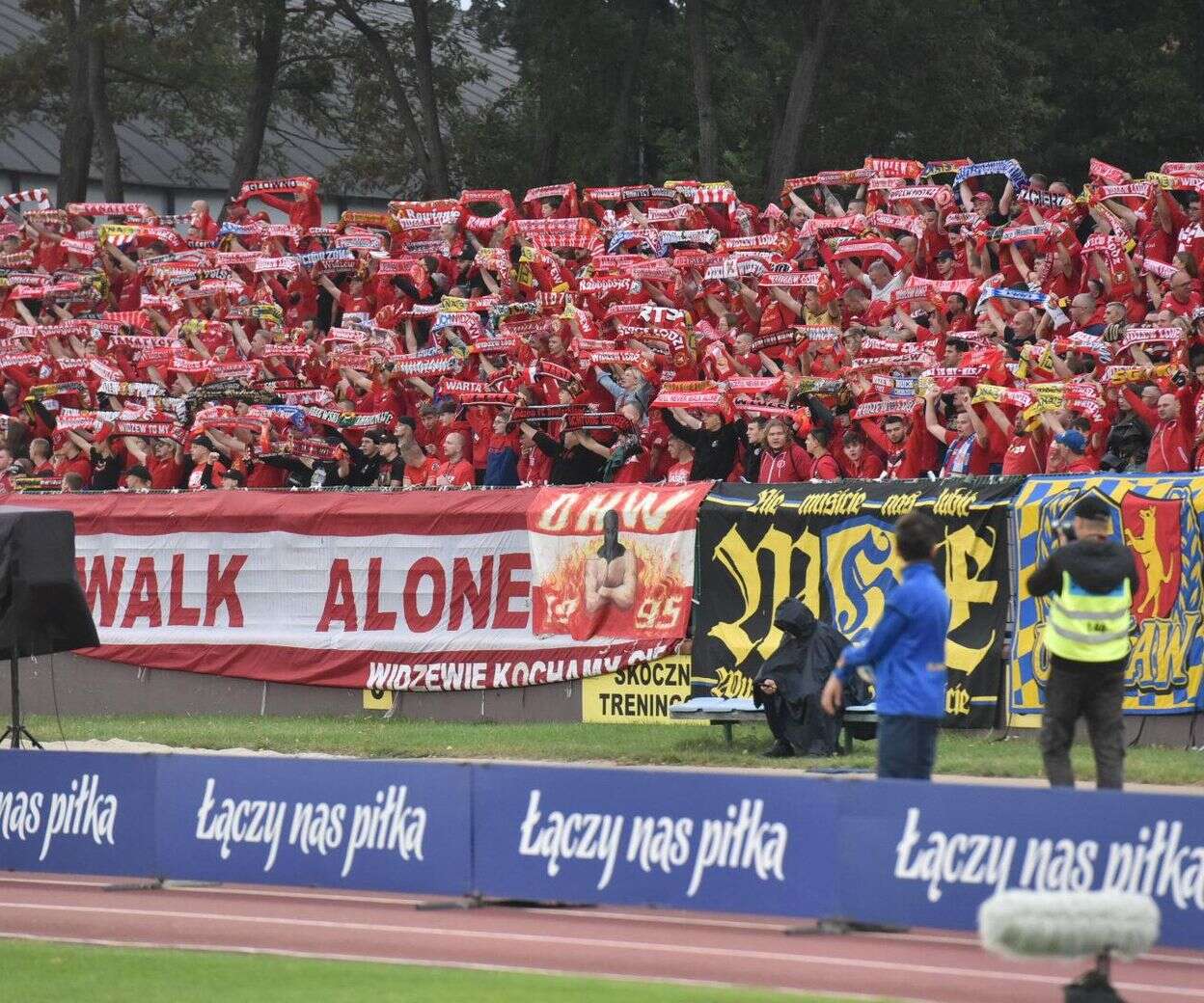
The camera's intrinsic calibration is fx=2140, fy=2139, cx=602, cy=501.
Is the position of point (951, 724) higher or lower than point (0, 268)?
lower

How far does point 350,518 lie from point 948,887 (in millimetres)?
11869

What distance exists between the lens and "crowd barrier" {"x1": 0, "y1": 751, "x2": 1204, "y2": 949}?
32.7 feet

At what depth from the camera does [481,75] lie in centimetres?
4400

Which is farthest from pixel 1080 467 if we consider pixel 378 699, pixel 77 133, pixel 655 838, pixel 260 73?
pixel 77 133

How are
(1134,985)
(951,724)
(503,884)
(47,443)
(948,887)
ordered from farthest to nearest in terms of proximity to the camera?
1. (47,443)
2. (951,724)
3. (503,884)
4. (948,887)
5. (1134,985)

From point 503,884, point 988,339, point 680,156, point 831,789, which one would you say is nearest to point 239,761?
point 503,884

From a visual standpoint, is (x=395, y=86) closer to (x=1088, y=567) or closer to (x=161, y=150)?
(x=161, y=150)

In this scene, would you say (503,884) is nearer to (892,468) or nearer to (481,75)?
(892,468)

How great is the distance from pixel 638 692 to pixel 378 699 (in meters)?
3.18

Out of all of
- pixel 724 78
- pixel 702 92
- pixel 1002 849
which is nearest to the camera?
pixel 1002 849

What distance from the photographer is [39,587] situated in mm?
17266

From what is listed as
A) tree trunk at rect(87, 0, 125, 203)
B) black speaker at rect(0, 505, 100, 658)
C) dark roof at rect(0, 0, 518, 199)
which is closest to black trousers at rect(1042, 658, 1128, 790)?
black speaker at rect(0, 505, 100, 658)

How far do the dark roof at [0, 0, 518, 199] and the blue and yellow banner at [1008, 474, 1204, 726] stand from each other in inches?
1435

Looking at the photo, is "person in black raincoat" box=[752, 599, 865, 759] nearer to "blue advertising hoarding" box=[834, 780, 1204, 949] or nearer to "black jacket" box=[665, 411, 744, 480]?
"black jacket" box=[665, 411, 744, 480]
